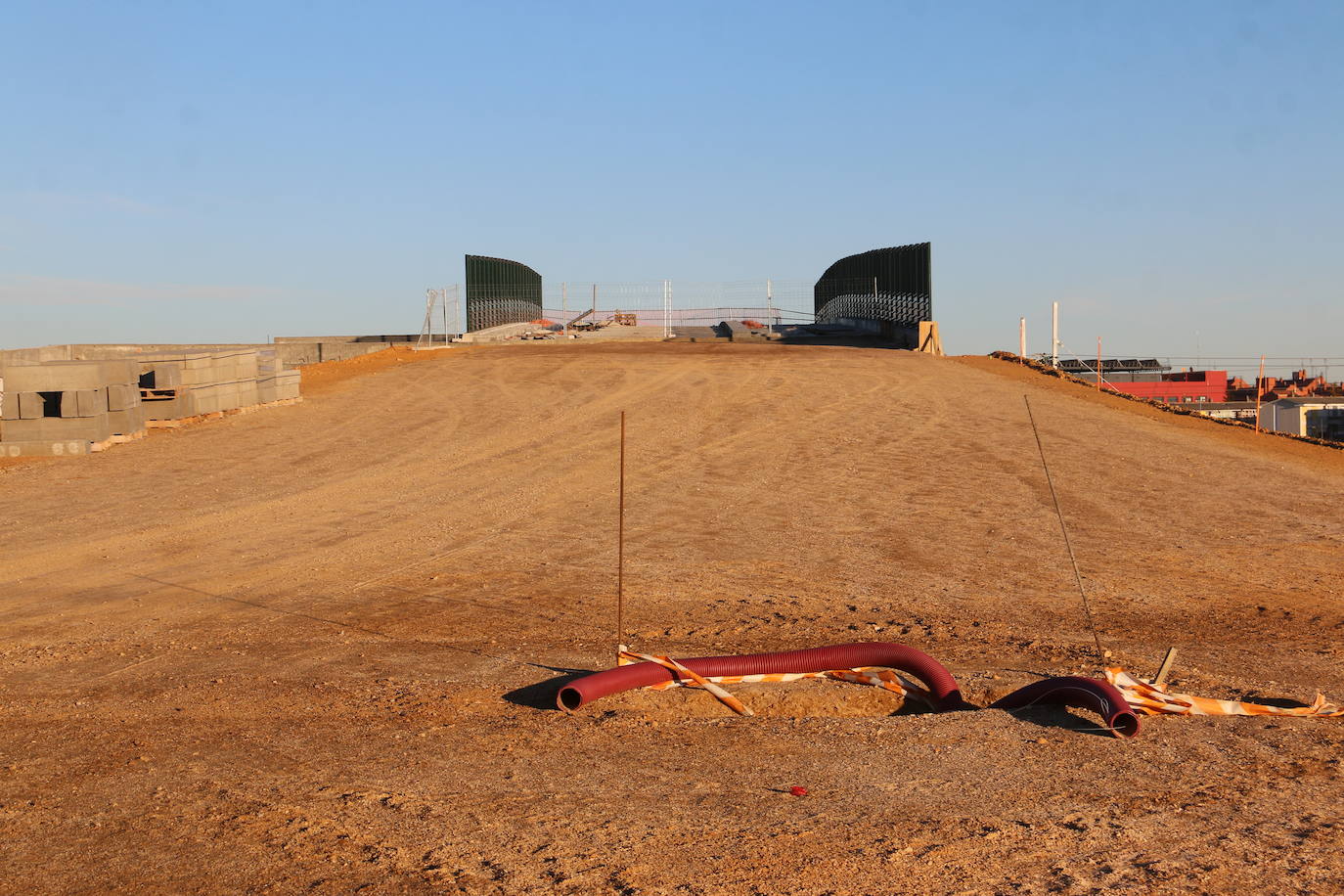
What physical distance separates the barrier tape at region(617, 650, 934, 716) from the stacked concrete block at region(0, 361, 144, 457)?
1518 cm

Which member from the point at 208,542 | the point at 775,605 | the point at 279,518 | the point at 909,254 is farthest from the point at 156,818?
the point at 909,254

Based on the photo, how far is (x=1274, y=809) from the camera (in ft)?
17.6

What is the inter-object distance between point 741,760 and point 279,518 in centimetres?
1025

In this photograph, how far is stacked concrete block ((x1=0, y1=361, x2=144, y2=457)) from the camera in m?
19.2

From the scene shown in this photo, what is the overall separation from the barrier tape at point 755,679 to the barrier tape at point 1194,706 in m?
1.26

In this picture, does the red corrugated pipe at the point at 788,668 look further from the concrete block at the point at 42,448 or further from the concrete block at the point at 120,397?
the concrete block at the point at 120,397

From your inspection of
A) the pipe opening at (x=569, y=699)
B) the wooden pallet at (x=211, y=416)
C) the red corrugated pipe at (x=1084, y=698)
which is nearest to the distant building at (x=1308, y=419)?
the wooden pallet at (x=211, y=416)

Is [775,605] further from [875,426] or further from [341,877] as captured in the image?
[875,426]

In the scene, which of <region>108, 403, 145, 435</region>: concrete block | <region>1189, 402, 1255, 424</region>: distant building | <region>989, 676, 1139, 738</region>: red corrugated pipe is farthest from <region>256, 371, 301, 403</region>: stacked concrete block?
<region>1189, 402, 1255, 424</region>: distant building

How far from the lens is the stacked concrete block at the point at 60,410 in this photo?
758 inches

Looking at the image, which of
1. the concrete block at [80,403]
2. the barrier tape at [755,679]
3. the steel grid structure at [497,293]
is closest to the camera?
the barrier tape at [755,679]

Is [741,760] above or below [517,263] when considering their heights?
below

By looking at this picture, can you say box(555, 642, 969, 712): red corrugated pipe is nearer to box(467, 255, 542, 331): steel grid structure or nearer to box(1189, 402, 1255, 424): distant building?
box(467, 255, 542, 331): steel grid structure

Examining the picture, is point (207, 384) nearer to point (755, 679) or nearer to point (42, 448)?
point (42, 448)
